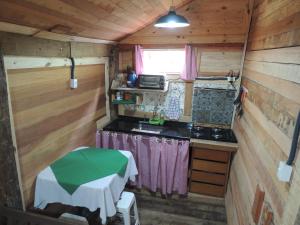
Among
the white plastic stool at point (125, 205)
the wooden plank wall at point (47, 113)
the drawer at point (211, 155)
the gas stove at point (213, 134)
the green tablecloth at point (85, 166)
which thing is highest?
the wooden plank wall at point (47, 113)

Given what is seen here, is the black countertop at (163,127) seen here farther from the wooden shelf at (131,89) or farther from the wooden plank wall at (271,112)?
the wooden plank wall at (271,112)

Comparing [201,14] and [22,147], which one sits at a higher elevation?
[201,14]

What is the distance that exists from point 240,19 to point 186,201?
98.2 inches

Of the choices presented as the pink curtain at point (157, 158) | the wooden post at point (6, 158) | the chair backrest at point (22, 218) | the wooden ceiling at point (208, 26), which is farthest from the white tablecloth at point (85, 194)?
the wooden ceiling at point (208, 26)

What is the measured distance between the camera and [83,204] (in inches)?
69.8

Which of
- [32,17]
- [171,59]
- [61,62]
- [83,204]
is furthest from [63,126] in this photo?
[171,59]

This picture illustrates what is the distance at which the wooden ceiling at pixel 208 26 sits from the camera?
2.64m

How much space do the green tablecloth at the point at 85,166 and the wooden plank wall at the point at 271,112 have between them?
1.18m

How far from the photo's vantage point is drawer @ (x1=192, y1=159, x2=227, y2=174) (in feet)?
8.91

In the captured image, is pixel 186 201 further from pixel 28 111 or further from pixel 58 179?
pixel 28 111

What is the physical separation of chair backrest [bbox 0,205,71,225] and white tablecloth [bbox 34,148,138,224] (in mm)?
362

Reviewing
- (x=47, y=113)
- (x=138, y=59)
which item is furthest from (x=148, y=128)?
(x=47, y=113)

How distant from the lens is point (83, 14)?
5.69ft

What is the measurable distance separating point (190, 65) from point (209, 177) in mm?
1566
